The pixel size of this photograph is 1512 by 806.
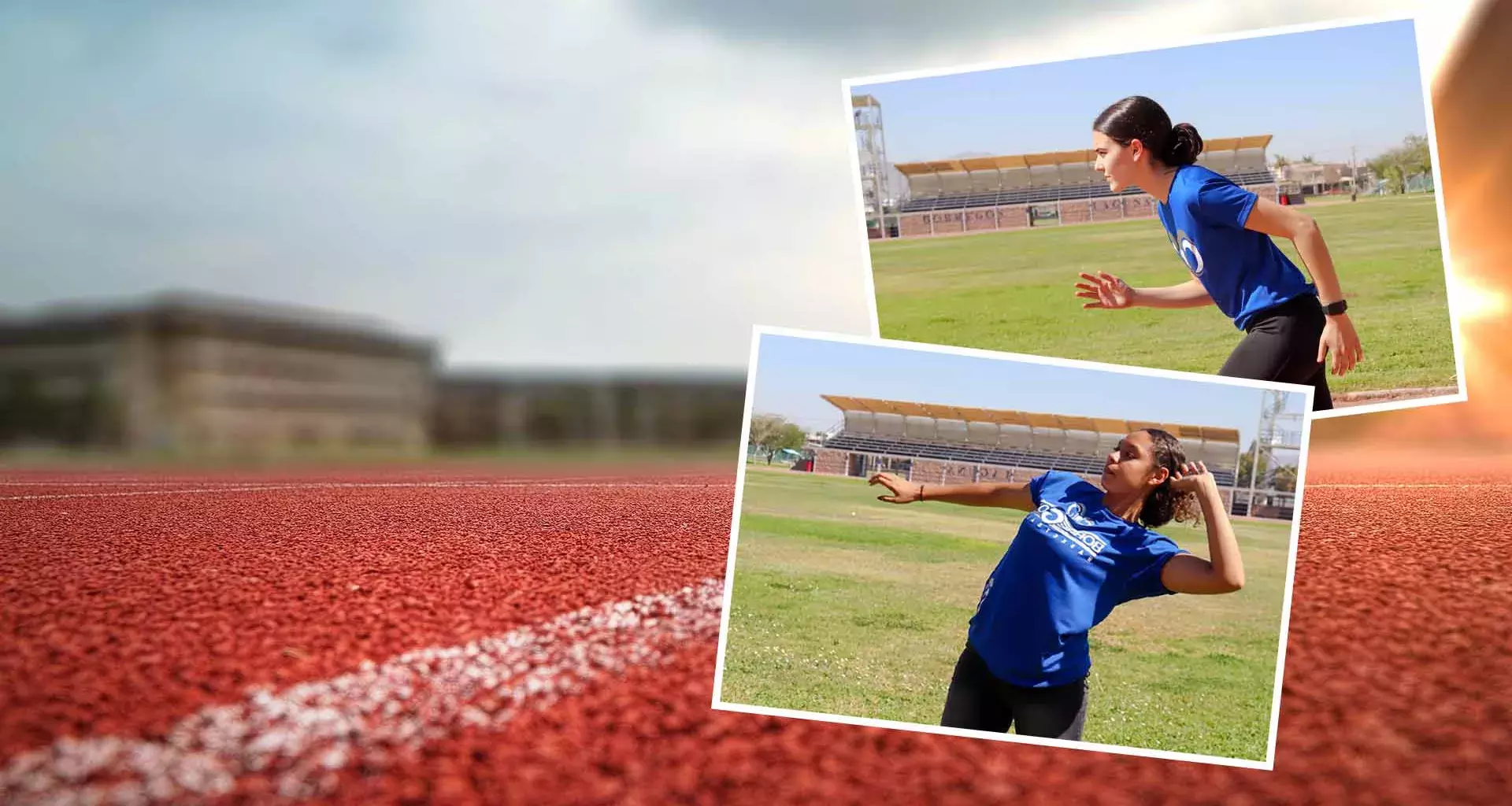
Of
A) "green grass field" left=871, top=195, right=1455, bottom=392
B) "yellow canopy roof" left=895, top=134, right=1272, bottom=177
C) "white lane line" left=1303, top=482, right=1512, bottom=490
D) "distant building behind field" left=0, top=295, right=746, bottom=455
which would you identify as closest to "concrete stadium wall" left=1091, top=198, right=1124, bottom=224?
"green grass field" left=871, top=195, right=1455, bottom=392

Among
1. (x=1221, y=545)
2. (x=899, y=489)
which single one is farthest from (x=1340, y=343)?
(x=899, y=489)

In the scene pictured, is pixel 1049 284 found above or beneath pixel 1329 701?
above

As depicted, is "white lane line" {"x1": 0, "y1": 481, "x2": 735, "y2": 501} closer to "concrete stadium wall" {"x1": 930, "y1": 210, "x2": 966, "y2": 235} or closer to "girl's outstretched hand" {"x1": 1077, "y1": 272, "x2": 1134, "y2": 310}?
"concrete stadium wall" {"x1": 930, "y1": 210, "x2": 966, "y2": 235}

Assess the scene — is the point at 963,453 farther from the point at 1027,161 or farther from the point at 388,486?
the point at 388,486

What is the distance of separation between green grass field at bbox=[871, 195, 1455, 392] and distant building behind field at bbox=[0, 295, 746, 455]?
70.0ft

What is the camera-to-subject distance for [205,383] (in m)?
32.4

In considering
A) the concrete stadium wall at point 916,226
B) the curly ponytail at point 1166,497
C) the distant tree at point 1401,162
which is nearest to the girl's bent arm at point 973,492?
the curly ponytail at point 1166,497

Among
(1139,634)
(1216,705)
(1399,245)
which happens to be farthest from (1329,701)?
(1399,245)

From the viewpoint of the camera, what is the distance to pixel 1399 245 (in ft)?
37.3

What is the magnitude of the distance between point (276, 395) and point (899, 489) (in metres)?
36.2

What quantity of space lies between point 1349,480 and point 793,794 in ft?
38.8

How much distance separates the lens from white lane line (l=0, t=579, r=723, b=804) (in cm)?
343

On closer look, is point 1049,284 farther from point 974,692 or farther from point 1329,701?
point 974,692

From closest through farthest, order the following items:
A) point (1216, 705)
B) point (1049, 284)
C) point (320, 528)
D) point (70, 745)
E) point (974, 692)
→ 1. point (974, 692)
2. point (70, 745)
3. point (1216, 705)
4. point (320, 528)
5. point (1049, 284)
